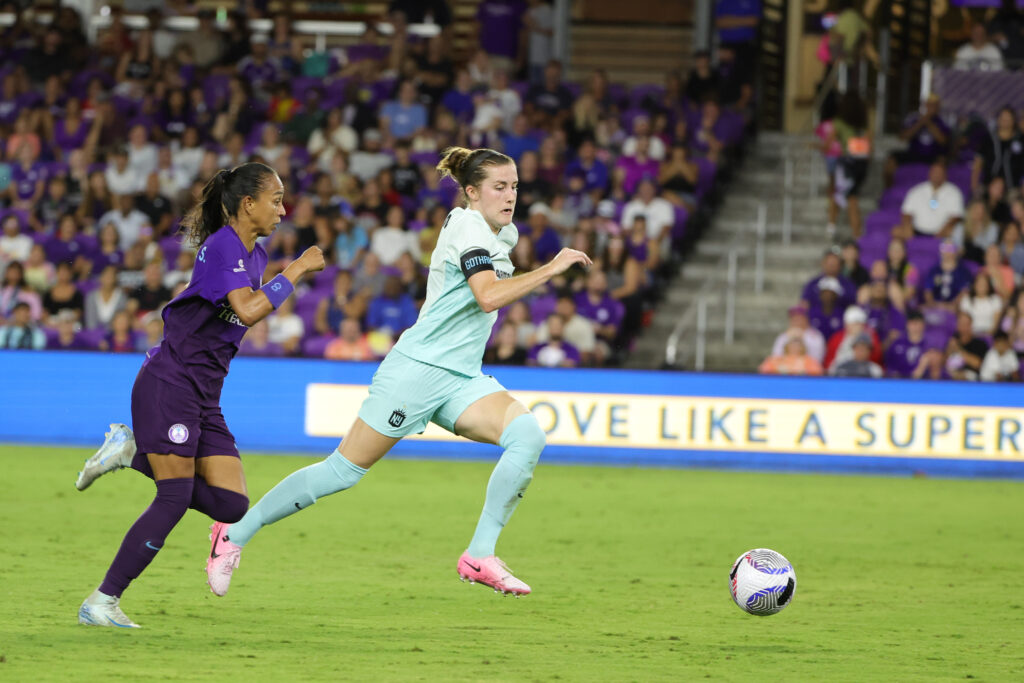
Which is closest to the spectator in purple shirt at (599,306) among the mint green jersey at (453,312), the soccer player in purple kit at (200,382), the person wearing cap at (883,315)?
the person wearing cap at (883,315)

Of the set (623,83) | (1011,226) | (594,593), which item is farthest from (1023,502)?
(623,83)

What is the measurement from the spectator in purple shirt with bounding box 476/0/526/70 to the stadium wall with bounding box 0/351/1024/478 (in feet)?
27.7

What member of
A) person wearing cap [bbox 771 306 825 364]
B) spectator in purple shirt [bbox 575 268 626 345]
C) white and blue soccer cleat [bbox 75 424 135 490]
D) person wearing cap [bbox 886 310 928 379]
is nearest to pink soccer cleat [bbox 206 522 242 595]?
white and blue soccer cleat [bbox 75 424 135 490]

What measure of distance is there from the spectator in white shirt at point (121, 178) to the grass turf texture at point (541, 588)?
6.60 m

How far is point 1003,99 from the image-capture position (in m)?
18.6

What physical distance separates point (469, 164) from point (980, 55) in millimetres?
14139

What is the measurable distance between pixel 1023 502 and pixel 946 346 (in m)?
2.99

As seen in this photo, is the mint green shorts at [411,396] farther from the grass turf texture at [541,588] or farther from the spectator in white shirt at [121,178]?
the spectator in white shirt at [121,178]

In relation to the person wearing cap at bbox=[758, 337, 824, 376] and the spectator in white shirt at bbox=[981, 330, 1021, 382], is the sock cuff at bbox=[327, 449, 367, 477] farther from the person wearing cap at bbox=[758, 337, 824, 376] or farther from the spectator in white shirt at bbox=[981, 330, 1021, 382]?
the spectator in white shirt at bbox=[981, 330, 1021, 382]

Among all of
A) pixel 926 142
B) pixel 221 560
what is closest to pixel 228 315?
pixel 221 560

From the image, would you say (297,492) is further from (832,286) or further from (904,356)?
(832,286)

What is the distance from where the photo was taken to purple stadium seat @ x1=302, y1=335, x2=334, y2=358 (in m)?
15.4

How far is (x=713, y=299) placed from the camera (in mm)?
17250

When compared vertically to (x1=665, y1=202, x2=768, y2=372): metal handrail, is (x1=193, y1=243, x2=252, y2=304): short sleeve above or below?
above
